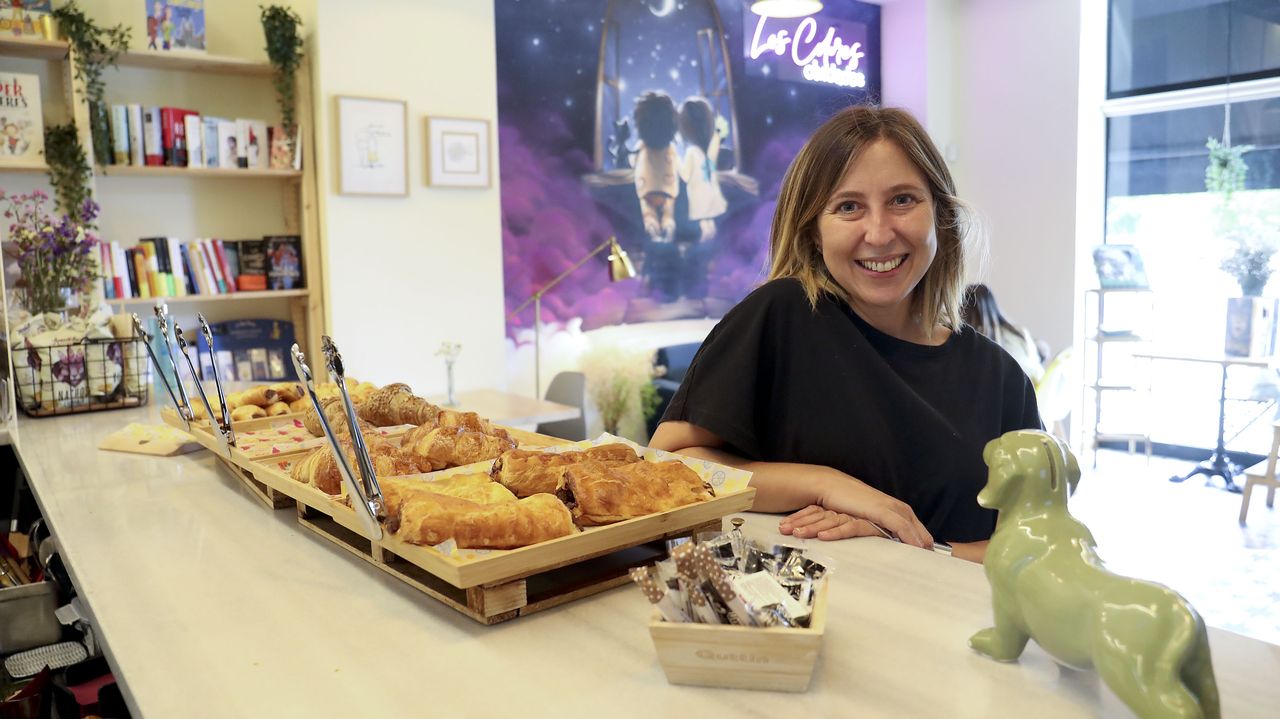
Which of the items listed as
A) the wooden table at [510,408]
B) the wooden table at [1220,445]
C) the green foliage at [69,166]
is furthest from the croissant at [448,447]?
the wooden table at [1220,445]

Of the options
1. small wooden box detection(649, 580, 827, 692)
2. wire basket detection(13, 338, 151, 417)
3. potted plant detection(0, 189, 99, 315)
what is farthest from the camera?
potted plant detection(0, 189, 99, 315)

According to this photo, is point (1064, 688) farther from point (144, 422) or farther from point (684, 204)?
point (684, 204)

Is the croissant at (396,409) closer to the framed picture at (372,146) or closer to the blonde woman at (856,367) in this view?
the blonde woman at (856,367)

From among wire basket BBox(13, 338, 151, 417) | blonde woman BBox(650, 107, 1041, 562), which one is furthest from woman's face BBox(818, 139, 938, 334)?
wire basket BBox(13, 338, 151, 417)

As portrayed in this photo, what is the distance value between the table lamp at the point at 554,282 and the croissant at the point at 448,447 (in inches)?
136

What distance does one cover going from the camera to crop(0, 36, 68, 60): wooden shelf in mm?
3604

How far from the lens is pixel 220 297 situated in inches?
163

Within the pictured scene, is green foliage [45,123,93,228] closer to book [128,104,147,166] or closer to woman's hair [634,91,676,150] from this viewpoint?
book [128,104,147,166]

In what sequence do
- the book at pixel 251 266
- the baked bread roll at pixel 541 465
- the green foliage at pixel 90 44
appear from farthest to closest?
the book at pixel 251 266 → the green foliage at pixel 90 44 → the baked bread roll at pixel 541 465

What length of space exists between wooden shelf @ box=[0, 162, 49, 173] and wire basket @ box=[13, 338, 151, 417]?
155 cm

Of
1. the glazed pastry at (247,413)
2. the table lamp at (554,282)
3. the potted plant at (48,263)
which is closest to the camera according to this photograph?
the glazed pastry at (247,413)

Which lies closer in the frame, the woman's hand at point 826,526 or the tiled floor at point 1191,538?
the woman's hand at point 826,526

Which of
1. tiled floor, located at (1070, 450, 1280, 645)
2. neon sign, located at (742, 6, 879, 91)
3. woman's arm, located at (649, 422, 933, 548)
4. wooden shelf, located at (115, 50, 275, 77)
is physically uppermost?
neon sign, located at (742, 6, 879, 91)

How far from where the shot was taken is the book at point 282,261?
4.32 m
